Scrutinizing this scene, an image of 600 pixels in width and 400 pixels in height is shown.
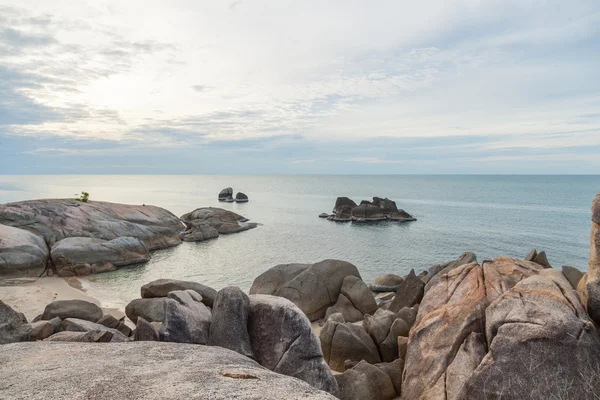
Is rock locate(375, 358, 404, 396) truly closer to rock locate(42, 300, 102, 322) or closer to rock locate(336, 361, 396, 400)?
rock locate(336, 361, 396, 400)

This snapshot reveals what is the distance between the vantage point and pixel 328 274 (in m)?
26.0

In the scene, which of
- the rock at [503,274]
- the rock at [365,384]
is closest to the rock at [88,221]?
the rock at [365,384]

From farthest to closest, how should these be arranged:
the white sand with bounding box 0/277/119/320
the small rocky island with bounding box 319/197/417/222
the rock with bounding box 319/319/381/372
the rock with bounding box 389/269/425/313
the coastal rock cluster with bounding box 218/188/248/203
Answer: the coastal rock cluster with bounding box 218/188/248/203
the small rocky island with bounding box 319/197/417/222
the white sand with bounding box 0/277/119/320
the rock with bounding box 389/269/425/313
the rock with bounding box 319/319/381/372

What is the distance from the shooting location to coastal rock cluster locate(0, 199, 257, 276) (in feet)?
123

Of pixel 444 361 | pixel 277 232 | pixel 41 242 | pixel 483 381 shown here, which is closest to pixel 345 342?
pixel 444 361

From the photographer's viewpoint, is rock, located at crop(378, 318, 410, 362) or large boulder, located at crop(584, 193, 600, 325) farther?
rock, located at crop(378, 318, 410, 362)

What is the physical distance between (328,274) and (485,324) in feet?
46.2

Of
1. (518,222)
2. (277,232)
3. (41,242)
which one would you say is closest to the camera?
(41,242)

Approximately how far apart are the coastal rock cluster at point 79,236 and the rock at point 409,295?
3123 cm

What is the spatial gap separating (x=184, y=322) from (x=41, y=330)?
229 inches

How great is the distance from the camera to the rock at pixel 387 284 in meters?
34.4

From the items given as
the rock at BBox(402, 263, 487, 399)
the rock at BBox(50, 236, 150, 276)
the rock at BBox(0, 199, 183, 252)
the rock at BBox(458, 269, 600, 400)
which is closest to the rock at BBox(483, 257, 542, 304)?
the rock at BBox(402, 263, 487, 399)

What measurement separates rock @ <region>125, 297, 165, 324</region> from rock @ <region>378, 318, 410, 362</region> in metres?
11.7

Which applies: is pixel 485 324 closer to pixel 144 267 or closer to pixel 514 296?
pixel 514 296
